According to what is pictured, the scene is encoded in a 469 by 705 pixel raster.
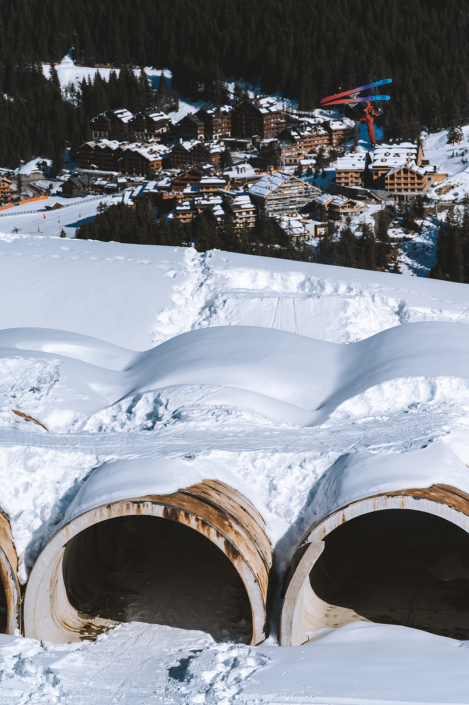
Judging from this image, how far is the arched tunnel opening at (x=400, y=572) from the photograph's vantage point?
24.3 feet

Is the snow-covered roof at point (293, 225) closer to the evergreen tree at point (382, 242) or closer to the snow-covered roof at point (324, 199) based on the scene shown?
the snow-covered roof at point (324, 199)

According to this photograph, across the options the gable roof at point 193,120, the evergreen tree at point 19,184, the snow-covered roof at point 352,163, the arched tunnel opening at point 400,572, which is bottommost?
the arched tunnel opening at point 400,572

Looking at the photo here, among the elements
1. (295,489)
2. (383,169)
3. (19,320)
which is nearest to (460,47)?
(383,169)

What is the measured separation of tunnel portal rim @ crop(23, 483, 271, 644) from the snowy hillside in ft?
0.42

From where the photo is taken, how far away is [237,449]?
24.9ft

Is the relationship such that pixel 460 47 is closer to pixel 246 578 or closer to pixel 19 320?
pixel 19 320

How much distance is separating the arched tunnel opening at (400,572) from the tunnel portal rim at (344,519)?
1157 mm

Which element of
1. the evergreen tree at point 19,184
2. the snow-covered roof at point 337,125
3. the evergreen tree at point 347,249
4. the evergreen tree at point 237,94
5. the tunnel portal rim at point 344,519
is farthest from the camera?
the evergreen tree at point 237,94

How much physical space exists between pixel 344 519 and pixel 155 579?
9.11ft

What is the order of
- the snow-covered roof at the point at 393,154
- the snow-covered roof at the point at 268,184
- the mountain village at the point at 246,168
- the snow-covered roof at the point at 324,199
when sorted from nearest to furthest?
the snow-covered roof at the point at 324,199
the mountain village at the point at 246,168
the snow-covered roof at the point at 268,184
the snow-covered roof at the point at 393,154

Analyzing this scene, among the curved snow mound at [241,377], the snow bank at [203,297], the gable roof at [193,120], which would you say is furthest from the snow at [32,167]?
the curved snow mound at [241,377]

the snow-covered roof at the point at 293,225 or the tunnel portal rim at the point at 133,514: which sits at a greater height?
the snow-covered roof at the point at 293,225

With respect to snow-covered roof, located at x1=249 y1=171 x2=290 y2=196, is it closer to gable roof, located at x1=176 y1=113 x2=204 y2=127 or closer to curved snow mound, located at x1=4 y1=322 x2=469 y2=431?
gable roof, located at x1=176 y1=113 x2=204 y2=127

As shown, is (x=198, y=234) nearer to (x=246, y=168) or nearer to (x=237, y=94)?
(x=246, y=168)
